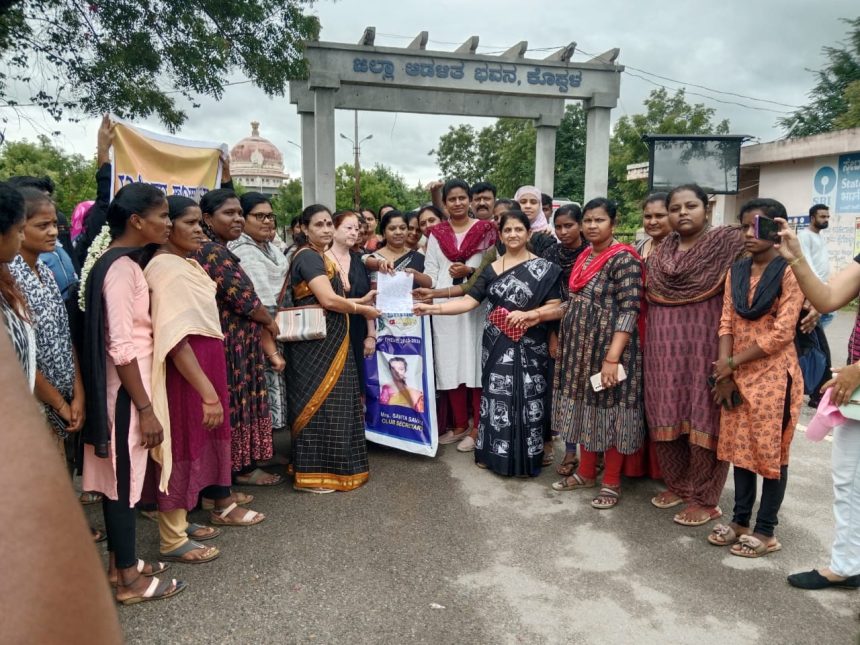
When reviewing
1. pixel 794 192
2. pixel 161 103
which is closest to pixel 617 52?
pixel 794 192

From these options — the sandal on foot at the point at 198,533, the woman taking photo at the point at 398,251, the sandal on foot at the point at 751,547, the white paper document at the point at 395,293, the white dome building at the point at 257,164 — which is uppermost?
the white dome building at the point at 257,164

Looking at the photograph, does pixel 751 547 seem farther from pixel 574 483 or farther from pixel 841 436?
pixel 574 483

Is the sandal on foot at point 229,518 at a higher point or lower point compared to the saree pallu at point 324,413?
lower

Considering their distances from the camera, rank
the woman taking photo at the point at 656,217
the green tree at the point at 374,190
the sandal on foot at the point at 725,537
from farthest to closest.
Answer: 1. the green tree at the point at 374,190
2. the woman taking photo at the point at 656,217
3. the sandal on foot at the point at 725,537

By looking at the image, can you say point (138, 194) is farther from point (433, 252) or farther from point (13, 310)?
point (433, 252)

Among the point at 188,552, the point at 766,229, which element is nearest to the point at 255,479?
the point at 188,552

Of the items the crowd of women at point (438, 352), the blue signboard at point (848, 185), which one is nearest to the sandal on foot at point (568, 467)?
the crowd of women at point (438, 352)

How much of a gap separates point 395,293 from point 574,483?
1.71 m

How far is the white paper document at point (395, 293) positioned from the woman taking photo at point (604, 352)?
1107 mm

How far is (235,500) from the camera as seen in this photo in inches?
141

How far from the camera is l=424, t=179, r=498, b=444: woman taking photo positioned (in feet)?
15.2

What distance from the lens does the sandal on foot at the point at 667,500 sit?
3619mm

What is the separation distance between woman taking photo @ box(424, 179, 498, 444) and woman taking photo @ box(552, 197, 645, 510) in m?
1.02

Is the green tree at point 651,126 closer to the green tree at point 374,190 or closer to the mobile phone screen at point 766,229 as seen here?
the green tree at point 374,190
